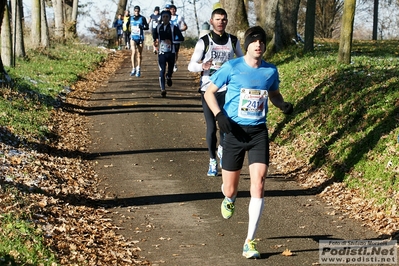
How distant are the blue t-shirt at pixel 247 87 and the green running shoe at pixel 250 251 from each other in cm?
125

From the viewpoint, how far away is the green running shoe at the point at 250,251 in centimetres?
720

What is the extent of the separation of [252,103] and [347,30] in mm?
8538

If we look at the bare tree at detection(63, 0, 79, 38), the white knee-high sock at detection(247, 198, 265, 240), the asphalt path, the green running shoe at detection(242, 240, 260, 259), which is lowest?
the asphalt path

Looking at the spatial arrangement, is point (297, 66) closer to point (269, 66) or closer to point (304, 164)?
point (304, 164)

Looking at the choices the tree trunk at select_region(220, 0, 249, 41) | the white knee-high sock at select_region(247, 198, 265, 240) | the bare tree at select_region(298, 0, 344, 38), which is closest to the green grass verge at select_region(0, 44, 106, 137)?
the tree trunk at select_region(220, 0, 249, 41)

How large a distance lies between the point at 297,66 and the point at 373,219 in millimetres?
10254

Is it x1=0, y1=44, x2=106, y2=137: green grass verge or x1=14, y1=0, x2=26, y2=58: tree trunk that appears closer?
x1=0, y1=44, x2=106, y2=137: green grass verge

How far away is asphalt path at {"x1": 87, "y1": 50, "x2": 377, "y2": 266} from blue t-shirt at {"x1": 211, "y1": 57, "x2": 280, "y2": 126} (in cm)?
143

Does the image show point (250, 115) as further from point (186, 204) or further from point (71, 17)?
point (71, 17)

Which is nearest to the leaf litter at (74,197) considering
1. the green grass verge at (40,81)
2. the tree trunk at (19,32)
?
the green grass verge at (40,81)


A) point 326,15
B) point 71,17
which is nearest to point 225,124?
point 71,17

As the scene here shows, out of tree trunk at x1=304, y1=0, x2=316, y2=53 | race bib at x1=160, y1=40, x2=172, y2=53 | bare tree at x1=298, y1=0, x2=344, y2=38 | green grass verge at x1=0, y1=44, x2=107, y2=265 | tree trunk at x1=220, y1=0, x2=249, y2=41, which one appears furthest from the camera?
bare tree at x1=298, y1=0, x2=344, y2=38

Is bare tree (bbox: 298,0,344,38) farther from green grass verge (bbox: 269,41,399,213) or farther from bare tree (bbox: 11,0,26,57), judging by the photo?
green grass verge (bbox: 269,41,399,213)

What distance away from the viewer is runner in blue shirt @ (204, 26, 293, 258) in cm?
727
